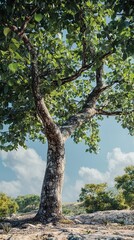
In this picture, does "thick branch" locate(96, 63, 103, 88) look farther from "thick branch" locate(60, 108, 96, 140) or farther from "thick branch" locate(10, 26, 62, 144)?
"thick branch" locate(10, 26, 62, 144)

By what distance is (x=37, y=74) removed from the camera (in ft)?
36.3

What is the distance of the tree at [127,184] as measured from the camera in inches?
1831

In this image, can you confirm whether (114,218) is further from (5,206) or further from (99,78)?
(5,206)

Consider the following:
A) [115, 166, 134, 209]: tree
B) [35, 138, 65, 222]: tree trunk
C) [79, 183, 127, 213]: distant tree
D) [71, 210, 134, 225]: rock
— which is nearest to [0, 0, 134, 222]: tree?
[35, 138, 65, 222]: tree trunk

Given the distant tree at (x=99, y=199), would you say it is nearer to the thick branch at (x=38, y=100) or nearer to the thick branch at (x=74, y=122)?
the thick branch at (x=74, y=122)

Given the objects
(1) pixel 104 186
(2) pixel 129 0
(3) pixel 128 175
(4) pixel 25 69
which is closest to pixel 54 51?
(4) pixel 25 69

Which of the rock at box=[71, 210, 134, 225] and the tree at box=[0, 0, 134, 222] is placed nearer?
the tree at box=[0, 0, 134, 222]

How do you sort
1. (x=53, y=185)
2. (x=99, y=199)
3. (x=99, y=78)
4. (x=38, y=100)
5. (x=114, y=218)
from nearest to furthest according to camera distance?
1. (x=38, y=100)
2. (x=53, y=185)
3. (x=114, y=218)
4. (x=99, y=78)
5. (x=99, y=199)

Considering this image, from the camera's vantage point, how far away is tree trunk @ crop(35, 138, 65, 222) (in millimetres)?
11297

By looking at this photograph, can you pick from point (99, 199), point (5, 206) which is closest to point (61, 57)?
point (99, 199)

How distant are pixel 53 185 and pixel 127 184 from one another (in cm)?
4039

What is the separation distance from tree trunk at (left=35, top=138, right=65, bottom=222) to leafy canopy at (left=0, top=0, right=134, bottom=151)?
2.31 meters

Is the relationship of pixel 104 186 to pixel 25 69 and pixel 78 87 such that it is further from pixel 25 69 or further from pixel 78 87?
pixel 25 69

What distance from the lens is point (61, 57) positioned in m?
12.2
